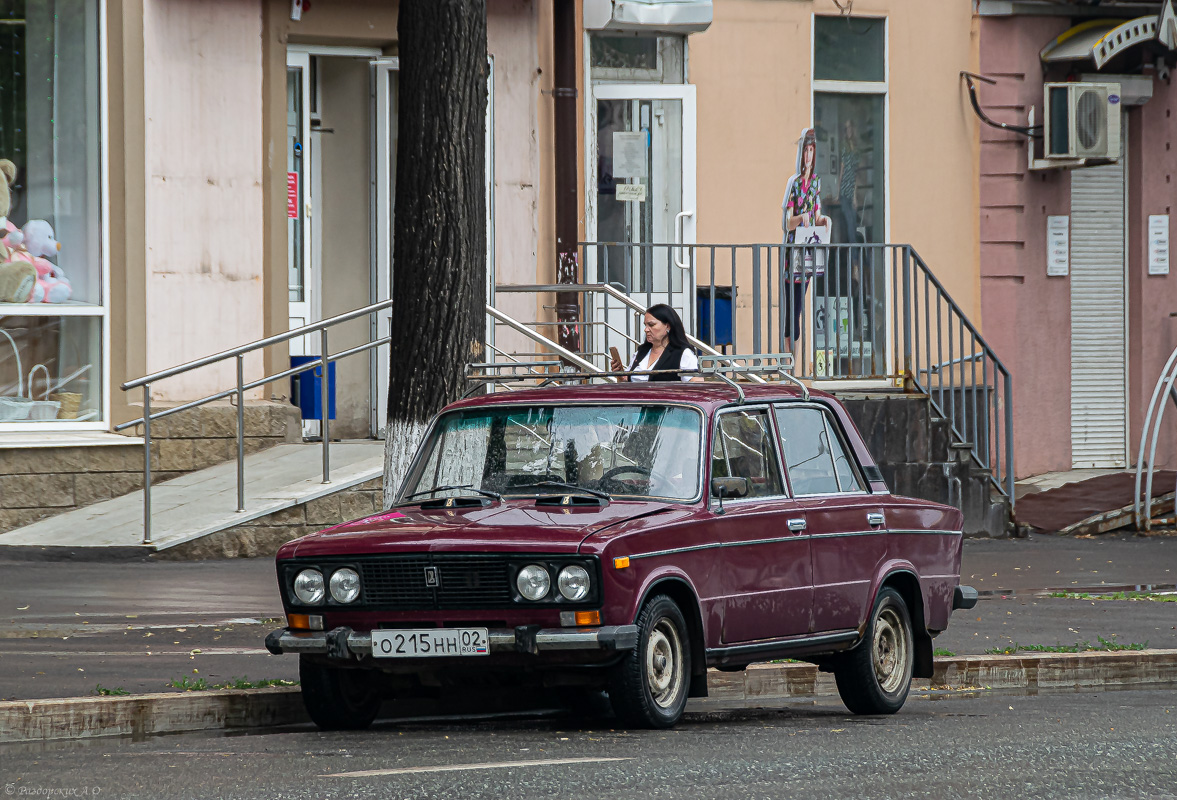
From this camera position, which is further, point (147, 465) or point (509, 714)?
point (147, 465)

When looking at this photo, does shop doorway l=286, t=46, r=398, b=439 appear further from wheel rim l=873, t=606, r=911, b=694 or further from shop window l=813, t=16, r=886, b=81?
wheel rim l=873, t=606, r=911, b=694

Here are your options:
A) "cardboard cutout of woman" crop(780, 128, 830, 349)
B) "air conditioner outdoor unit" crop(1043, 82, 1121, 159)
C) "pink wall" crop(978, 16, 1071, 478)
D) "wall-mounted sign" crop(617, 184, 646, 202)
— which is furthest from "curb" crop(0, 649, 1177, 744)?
"air conditioner outdoor unit" crop(1043, 82, 1121, 159)

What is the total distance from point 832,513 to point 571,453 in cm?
136

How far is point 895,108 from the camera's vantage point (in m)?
19.3

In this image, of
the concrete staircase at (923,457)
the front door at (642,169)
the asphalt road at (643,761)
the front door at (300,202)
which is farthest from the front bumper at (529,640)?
the front door at (642,169)

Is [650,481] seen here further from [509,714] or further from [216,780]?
[216,780]

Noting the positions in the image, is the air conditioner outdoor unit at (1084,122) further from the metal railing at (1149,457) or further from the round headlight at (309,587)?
the round headlight at (309,587)

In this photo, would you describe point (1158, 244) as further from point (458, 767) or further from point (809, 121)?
point (458, 767)

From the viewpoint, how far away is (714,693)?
9.65 metres

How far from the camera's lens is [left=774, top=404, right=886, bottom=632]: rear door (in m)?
8.72

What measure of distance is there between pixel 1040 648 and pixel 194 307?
8088 millimetres

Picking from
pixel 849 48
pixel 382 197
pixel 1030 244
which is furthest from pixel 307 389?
pixel 1030 244

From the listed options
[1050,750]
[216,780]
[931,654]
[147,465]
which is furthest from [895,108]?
[216,780]

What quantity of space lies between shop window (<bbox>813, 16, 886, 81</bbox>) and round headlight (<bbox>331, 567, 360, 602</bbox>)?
40.4 ft
